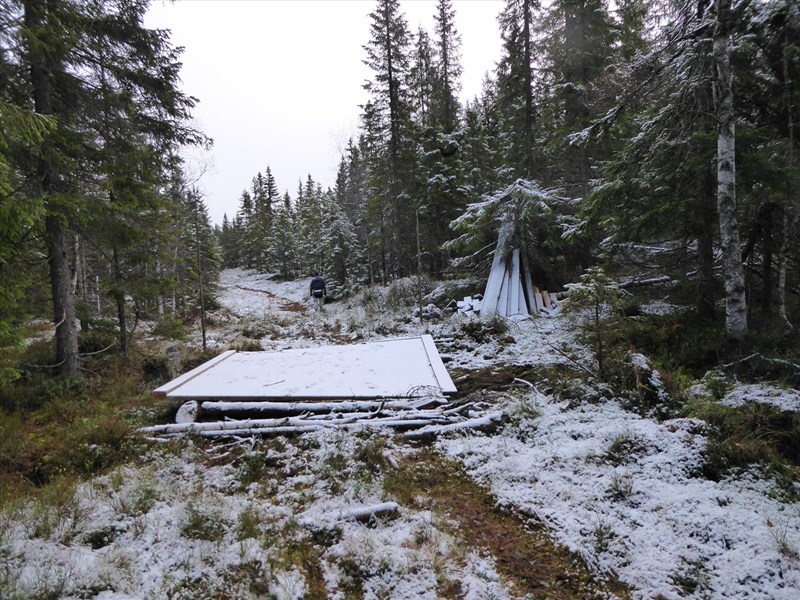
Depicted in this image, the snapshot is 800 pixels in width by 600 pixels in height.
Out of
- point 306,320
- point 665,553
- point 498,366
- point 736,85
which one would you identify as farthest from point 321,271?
point 665,553

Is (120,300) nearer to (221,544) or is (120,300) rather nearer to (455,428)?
(221,544)

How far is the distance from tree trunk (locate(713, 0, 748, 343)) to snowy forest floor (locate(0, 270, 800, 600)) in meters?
1.58

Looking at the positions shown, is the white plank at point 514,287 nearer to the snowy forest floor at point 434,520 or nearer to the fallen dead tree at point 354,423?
the fallen dead tree at point 354,423


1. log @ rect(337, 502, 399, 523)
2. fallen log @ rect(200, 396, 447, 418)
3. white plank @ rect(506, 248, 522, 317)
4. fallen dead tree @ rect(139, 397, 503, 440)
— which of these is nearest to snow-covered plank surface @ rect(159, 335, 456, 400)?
fallen log @ rect(200, 396, 447, 418)

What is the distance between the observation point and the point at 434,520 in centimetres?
377

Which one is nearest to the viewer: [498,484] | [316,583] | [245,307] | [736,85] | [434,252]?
[316,583]

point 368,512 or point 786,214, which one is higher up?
point 786,214

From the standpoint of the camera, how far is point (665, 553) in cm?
314

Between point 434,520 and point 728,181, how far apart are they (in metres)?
7.28

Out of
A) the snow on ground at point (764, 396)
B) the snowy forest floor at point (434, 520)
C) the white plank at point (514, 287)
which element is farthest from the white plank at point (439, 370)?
the snow on ground at point (764, 396)

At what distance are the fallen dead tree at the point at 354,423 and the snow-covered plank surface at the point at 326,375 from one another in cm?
49

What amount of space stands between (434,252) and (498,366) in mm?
12879

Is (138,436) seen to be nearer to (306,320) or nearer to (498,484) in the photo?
(498,484)

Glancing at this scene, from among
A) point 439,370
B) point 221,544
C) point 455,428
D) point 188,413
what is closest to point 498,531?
point 455,428
